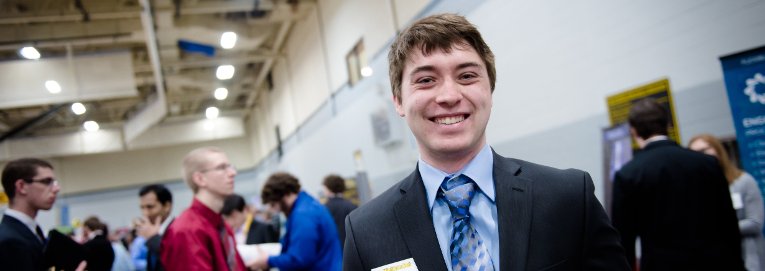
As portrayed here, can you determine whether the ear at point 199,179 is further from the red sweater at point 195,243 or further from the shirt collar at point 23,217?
the shirt collar at point 23,217

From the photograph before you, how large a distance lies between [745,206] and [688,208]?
0.60 meters

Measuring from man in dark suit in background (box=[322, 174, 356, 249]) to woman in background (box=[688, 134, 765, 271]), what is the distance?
2.85 m

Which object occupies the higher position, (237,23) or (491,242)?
(237,23)

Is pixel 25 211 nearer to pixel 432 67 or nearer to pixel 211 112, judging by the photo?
pixel 432 67

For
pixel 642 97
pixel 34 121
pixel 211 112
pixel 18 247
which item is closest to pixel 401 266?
pixel 18 247

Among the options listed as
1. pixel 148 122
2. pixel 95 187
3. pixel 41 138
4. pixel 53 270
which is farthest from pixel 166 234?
pixel 95 187

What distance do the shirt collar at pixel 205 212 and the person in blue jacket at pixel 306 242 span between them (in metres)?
0.63

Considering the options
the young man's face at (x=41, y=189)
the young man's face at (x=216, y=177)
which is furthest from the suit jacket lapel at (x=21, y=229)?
the young man's face at (x=216, y=177)

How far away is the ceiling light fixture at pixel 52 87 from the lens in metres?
8.43

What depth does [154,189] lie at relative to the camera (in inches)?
186

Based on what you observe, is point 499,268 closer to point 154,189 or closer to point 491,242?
point 491,242

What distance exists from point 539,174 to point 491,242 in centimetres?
18

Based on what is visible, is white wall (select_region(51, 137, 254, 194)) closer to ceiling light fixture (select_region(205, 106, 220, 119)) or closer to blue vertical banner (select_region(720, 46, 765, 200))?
ceiling light fixture (select_region(205, 106, 220, 119))

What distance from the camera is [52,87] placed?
8445 mm
